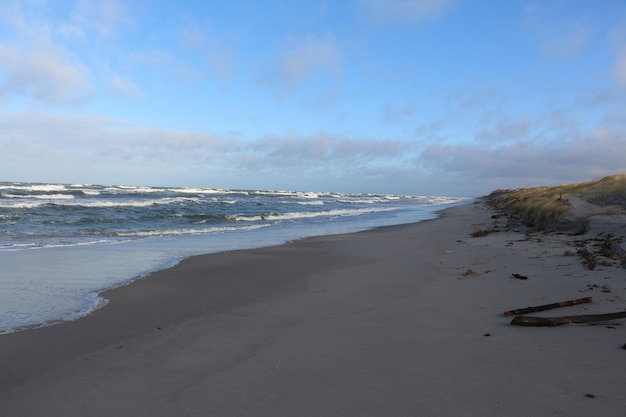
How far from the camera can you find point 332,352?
379 centimetres

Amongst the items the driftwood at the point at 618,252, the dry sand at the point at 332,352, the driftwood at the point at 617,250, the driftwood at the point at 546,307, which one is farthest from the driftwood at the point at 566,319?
the driftwood at the point at 617,250

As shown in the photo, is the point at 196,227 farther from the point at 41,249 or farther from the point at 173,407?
the point at 173,407

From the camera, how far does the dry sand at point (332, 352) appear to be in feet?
9.36

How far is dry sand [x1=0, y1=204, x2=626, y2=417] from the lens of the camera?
285 cm

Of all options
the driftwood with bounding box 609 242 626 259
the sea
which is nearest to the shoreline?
the sea

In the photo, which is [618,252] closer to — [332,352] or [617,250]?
[617,250]

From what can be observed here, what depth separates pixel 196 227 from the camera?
63.5 feet

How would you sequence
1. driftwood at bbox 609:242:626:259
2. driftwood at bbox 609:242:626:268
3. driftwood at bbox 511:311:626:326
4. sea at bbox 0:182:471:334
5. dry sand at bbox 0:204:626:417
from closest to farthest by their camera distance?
dry sand at bbox 0:204:626:417 → driftwood at bbox 511:311:626:326 → sea at bbox 0:182:471:334 → driftwood at bbox 609:242:626:268 → driftwood at bbox 609:242:626:259

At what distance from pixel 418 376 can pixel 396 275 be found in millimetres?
4500

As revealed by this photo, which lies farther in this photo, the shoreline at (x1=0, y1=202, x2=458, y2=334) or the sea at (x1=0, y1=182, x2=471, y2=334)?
the sea at (x1=0, y1=182, x2=471, y2=334)

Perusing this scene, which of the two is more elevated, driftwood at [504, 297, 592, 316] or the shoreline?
driftwood at [504, 297, 592, 316]

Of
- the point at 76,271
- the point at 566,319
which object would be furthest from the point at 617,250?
the point at 76,271

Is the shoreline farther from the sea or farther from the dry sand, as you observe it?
the dry sand

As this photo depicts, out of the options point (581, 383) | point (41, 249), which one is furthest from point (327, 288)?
point (41, 249)
